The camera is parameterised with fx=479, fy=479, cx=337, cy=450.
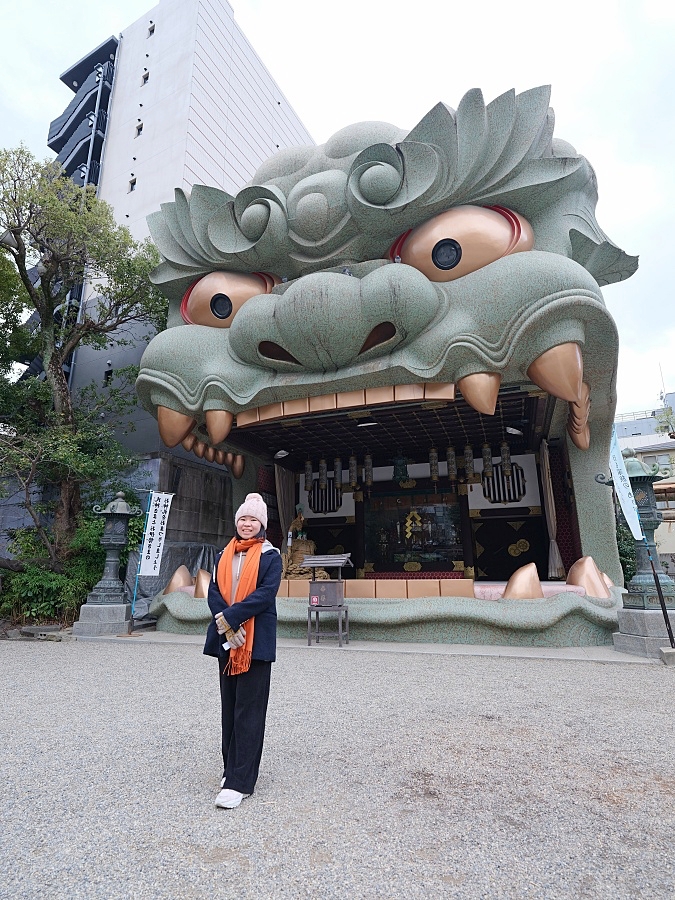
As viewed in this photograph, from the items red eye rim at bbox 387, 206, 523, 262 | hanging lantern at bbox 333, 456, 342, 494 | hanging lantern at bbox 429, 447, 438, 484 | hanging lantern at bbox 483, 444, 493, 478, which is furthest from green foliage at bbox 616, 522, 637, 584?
red eye rim at bbox 387, 206, 523, 262

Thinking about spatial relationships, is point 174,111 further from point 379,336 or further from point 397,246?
point 379,336

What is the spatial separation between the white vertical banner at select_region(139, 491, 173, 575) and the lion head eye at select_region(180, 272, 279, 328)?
347 cm

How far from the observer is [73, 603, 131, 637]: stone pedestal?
8.30 meters

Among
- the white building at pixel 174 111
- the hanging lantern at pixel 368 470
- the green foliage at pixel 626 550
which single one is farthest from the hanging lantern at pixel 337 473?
the white building at pixel 174 111

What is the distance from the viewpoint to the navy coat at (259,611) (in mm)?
2348

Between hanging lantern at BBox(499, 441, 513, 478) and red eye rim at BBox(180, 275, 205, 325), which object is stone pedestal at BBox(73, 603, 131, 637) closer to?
red eye rim at BBox(180, 275, 205, 325)

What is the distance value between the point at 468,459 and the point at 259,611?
9880mm

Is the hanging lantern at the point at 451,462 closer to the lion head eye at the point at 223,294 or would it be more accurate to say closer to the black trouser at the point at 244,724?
the lion head eye at the point at 223,294

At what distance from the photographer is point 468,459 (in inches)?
456

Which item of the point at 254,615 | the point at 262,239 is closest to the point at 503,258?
the point at 262,239

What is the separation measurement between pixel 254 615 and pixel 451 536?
33.4 feet

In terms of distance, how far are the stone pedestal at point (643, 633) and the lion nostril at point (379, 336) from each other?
17.1 ft

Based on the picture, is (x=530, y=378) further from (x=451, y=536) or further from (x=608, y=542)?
(x=451, y=536)

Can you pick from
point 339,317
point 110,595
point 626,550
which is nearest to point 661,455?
point 626,550
